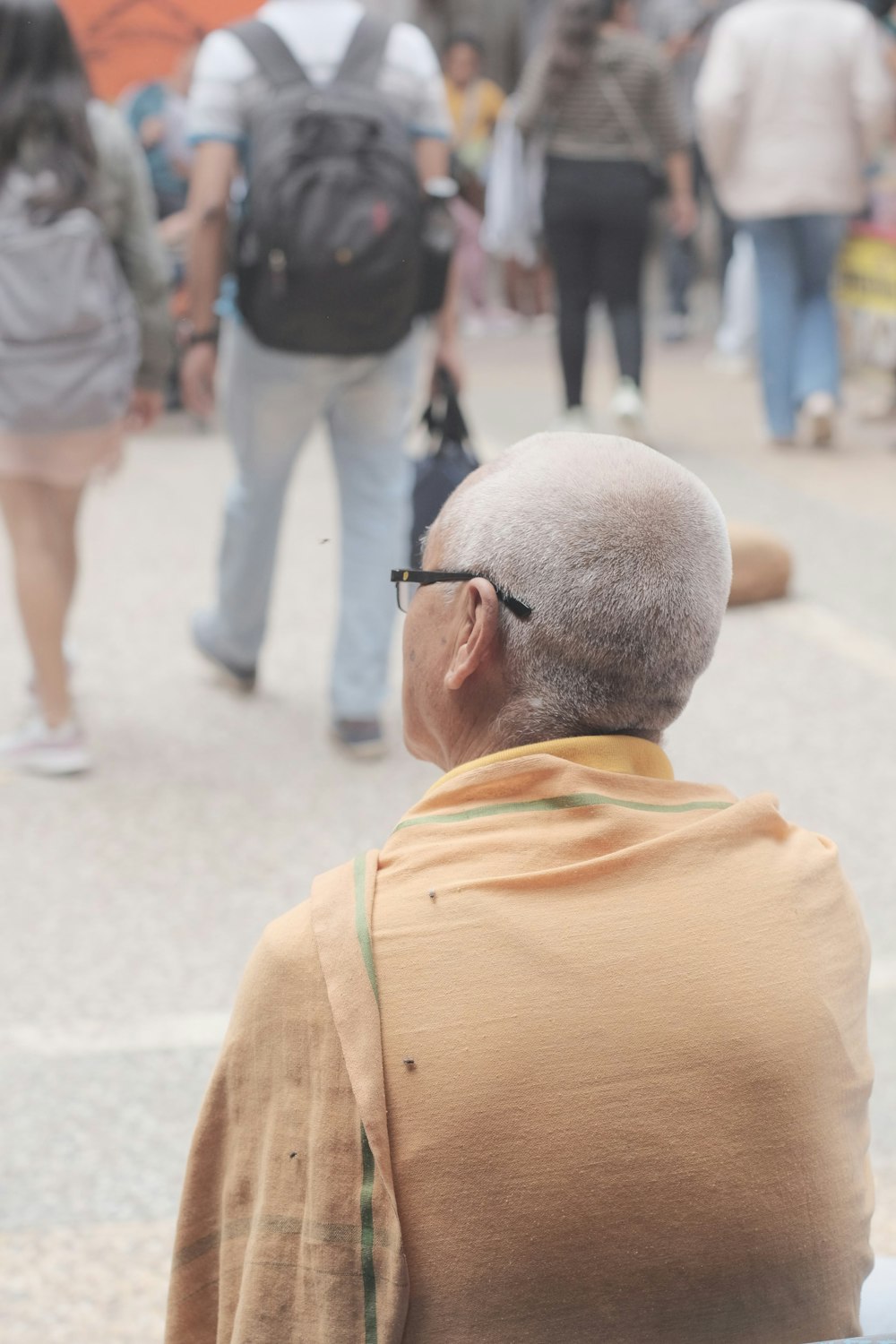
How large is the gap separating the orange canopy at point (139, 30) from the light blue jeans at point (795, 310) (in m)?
4.50

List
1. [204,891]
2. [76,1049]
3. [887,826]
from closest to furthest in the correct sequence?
[76,1049]
[204,891]
[887,826]

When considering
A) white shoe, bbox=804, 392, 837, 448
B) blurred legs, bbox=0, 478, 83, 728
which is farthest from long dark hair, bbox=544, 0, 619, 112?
blurred legs, bbox=0, 478, 83, 728

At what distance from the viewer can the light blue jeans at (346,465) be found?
169 inches

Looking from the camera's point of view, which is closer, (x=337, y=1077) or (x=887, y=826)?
(x=337, y=1077)

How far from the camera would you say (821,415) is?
27.2ft

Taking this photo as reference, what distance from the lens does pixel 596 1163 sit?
136 centimetres

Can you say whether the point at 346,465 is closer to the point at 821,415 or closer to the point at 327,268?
the point at 327,268

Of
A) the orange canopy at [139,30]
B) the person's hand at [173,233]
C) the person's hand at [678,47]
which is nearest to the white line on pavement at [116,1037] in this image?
the orange canopy at [139,30]

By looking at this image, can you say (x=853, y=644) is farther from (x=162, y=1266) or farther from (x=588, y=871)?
(x=588, y=871)

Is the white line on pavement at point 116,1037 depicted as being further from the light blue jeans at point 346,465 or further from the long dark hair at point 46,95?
the long dark hair at point 46,95

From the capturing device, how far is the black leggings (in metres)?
7.72

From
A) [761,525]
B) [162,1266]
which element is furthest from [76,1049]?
[761,525]

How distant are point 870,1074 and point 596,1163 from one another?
0.30m

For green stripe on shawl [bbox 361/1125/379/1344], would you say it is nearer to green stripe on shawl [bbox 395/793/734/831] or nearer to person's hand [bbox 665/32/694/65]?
green stripe on shawl [bbox 395/793/734/831]
